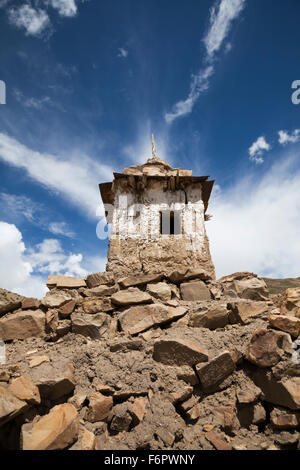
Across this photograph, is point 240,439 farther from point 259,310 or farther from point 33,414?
point 33,414

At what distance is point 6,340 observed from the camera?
4508 mm

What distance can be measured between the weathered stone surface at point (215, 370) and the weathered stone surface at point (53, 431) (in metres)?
1.92

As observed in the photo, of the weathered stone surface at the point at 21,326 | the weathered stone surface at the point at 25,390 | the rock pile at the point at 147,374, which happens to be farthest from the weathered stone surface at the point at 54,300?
the weathered stone surface at the point at 25,390

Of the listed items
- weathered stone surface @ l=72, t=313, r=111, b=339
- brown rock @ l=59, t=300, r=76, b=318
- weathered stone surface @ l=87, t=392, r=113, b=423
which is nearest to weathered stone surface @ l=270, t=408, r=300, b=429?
weathered stone surface @ l=87, t=392, r=113, b=423

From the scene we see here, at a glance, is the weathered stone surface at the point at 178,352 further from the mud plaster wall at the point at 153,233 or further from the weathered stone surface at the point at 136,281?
the mud plaster wall at the point at 153,233

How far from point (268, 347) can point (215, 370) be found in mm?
929

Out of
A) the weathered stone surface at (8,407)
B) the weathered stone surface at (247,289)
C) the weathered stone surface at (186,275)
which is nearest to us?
the weathered stone surface at (8,407)

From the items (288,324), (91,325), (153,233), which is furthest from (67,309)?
(288,324)

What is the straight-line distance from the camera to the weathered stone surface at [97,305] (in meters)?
4.96

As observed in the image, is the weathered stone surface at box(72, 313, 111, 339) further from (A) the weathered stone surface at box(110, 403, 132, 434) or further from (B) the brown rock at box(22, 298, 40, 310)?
(A) the weathered stone surface at box(110, 403, 132, 434)

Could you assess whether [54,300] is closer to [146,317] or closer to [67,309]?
[67,309]

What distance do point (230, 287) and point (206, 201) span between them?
502 cm

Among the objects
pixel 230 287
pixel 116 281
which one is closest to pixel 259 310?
pixel 230 287
